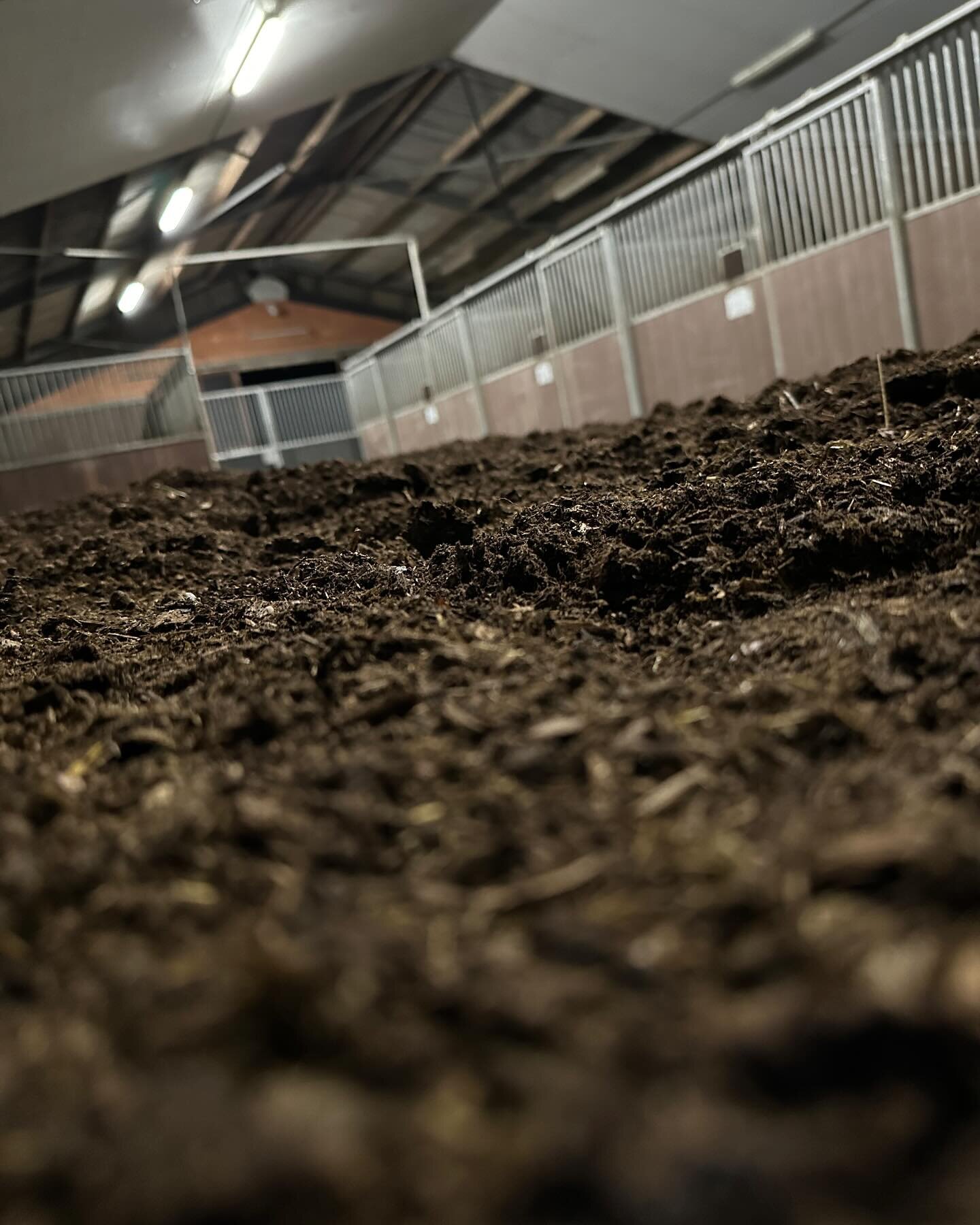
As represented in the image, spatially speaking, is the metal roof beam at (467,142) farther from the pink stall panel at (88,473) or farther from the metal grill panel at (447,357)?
the pink stall panel at (88,473)

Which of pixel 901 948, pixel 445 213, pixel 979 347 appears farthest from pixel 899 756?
pixel 445 213

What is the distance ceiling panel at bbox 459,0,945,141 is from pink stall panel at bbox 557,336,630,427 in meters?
5.91

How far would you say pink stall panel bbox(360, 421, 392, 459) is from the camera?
43.9 ft

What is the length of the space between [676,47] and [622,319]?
6896mm

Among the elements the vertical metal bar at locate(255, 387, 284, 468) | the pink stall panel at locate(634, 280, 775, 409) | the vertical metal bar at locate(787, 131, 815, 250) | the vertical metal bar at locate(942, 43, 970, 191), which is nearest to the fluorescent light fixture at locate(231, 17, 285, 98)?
the vertical metal bar at locate(255, 387, 284, 468)

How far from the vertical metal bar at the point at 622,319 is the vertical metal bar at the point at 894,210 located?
8.41 ft

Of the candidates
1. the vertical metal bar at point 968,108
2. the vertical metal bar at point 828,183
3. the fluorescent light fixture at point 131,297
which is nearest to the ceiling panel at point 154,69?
the fluorescent light fixture at point 131,297

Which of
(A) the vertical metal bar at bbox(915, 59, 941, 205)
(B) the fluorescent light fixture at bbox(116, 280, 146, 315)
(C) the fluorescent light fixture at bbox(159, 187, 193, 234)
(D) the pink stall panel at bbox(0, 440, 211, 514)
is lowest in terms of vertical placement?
(D) the pink stall panel at bbox(0, 440, 211, 514)

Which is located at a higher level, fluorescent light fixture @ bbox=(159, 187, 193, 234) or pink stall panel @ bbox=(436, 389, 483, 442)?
fluorescent light fixture @ bbox=(159, 187, 193, 234)

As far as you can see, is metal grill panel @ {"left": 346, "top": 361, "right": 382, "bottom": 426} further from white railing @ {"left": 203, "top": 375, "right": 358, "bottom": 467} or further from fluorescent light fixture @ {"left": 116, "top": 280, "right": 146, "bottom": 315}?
fluorescent light fixture @ {"left": 116, "top": 280, "right": 146, "bottom": 315}

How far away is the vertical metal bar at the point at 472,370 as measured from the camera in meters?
Result: 10.2

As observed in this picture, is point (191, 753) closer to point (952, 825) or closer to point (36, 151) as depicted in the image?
point (952, 825)

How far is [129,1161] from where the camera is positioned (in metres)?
0.63

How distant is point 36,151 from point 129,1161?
1101cm
